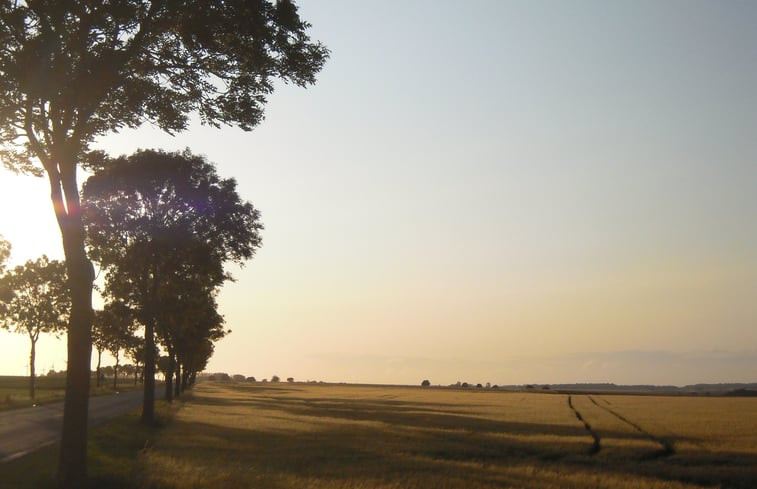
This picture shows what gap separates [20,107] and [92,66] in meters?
2.06

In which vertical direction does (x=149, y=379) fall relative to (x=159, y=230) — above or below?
below

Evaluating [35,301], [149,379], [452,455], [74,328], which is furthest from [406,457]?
[35,301]

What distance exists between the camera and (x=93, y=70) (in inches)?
659

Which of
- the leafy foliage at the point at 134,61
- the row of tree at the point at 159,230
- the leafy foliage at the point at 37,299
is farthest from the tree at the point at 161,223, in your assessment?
the leafy foliage at the point at 37,299

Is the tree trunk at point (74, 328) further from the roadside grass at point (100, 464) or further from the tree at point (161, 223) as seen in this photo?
the tree at point (161, 223)

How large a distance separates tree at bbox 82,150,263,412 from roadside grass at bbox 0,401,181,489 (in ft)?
26.3

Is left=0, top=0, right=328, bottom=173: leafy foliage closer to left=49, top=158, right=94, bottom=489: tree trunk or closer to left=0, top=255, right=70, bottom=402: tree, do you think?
left=49, top=158, right=94, bottom=489: tree trunk

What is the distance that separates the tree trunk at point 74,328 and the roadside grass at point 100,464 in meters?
0.87

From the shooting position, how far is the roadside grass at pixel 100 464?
57.0 ft

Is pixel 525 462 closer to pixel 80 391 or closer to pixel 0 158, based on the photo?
pixel 80 391

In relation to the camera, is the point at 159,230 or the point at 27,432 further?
the point at 159,230

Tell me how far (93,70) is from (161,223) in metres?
22.1

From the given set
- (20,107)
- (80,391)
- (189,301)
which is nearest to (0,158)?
(20,107)

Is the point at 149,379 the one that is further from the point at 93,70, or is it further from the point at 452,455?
the point at 93,70
